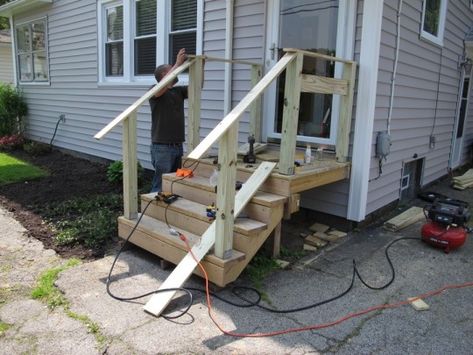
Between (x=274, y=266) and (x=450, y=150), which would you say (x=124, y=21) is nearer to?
(x=274, y=266)

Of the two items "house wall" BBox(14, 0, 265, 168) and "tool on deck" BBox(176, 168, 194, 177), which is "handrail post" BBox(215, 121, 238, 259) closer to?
"tool on deck" BBox(176, 168, 194, 177)

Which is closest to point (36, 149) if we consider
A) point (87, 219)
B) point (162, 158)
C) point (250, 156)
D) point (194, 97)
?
point (87, 219)

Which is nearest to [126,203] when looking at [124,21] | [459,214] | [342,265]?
[342,265]

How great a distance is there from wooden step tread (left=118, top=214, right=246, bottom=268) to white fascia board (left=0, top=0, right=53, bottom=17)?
24.0 feet

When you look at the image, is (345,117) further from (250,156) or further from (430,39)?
(430,39)

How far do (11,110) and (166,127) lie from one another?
8077 mm

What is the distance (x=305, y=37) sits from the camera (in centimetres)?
482

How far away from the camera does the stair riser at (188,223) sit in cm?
337

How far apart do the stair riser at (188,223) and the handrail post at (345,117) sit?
1673mm

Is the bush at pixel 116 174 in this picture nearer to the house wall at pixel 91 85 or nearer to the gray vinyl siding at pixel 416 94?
the house wall at pixel 91 85

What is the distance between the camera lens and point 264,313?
3.04 m

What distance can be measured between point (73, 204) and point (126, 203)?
1.81m

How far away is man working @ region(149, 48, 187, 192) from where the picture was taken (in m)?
4.66

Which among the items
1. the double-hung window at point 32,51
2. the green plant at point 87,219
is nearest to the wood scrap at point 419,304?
the green plant at point 87,219
